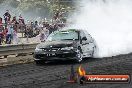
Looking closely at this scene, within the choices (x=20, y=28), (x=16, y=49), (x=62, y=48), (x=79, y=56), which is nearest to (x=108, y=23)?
(x=20, y=28)

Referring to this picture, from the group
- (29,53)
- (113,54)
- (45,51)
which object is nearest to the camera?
(45,51)

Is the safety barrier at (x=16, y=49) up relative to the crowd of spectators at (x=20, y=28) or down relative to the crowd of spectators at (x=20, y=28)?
down

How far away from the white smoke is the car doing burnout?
8.03 feet

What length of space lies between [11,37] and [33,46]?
1479 mm

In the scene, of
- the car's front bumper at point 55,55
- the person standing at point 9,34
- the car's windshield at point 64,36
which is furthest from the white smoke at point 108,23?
the person standing at point 9,34

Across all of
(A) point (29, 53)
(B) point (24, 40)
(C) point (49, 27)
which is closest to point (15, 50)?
(A) point (29, 53)

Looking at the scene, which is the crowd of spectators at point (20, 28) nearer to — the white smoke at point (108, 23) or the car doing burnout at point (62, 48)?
the white smoke at point (108, 23)

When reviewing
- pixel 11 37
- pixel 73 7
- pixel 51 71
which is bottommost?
pixel 51 71

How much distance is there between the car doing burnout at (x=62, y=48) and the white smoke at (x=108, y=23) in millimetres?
2446

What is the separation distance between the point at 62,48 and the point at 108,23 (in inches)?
544

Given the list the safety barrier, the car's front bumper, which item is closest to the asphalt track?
the car's front bumper

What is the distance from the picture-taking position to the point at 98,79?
759 cm

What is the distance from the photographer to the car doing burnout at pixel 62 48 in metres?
16.7

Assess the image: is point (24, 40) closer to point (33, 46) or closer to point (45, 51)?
point (33, 46)
